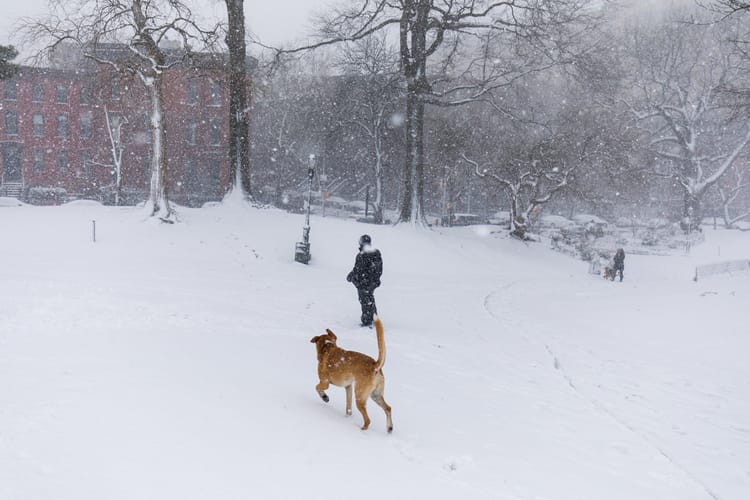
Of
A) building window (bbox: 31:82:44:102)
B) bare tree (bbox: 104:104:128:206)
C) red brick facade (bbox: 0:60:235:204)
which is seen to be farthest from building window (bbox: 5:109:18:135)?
bare tree (bbox: 104:104:128:206)

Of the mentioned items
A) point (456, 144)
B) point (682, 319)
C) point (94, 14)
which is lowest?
point (682, 319)

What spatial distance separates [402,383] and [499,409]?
1.47m

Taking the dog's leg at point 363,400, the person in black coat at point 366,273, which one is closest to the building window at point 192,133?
the person in black coat at point 366,273

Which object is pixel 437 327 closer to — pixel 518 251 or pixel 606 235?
pixel 518 251

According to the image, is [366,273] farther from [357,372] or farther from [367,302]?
[357,372]

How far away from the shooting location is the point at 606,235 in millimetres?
46500

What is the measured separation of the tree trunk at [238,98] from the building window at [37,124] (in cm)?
3280

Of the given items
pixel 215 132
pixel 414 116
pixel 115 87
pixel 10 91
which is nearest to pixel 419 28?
pixel 414 116

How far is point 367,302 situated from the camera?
12039mm

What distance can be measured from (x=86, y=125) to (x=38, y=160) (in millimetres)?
4754

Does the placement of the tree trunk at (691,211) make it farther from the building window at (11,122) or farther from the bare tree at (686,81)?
the building window at (11,122)

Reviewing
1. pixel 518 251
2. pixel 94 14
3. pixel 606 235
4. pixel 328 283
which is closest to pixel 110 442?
pixel 328 283

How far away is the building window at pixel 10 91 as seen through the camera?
47.8 meters

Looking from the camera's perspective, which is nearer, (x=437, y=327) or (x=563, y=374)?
(x=563, y=374)
